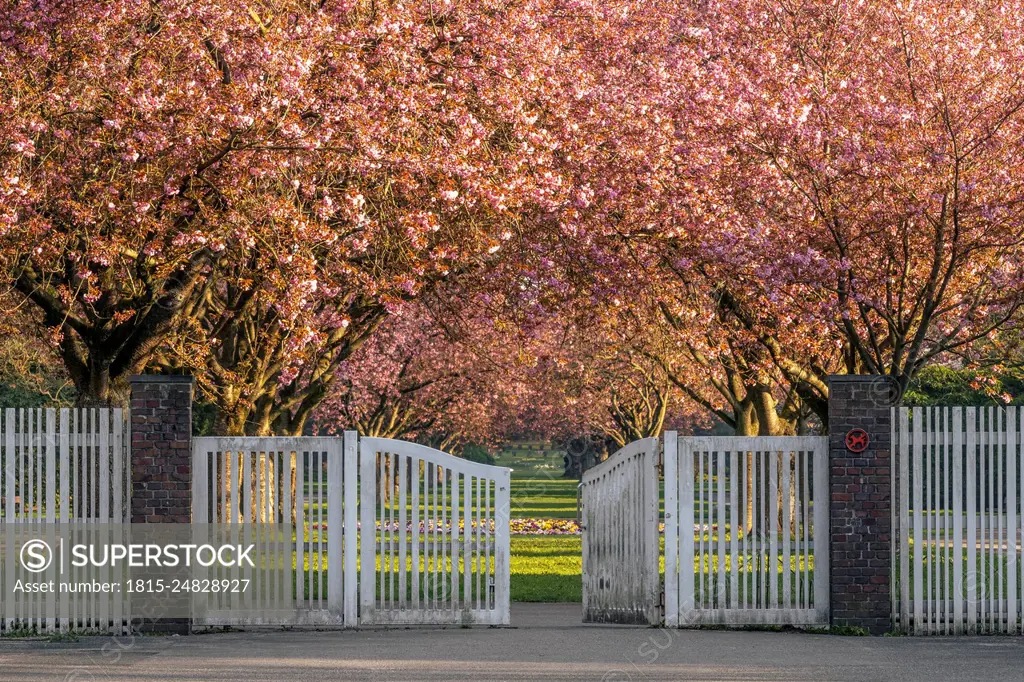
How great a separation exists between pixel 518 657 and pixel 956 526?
4.16 meters

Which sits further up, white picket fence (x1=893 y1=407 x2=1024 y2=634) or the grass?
white picket fence (x1=893 y1=407 x2=1024 y2=634)

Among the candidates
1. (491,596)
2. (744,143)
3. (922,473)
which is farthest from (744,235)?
(491,596)

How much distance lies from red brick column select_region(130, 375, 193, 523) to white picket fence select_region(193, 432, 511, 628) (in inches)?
7.1

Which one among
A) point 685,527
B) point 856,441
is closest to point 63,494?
point 685,527

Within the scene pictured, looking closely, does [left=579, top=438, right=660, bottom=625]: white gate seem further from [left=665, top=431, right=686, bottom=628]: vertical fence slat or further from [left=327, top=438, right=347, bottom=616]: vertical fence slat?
[left=327, top=438, right=347, bottom=616]: vertical fence slat

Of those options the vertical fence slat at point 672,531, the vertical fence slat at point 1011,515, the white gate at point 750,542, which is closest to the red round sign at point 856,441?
the white gate at point 750,542

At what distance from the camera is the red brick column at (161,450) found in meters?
11.9

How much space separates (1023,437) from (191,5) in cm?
904

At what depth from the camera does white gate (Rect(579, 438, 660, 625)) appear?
12344 millimetres

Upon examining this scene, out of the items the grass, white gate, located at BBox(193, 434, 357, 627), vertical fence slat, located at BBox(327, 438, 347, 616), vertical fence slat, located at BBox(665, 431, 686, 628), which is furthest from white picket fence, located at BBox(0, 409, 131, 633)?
the grass

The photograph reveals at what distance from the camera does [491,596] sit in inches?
492

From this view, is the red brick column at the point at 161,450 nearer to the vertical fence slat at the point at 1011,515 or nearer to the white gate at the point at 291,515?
the white gate at the point at 291,515

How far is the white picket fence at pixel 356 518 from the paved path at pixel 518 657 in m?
0.24

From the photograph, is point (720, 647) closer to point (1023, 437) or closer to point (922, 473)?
point (922, 473)
